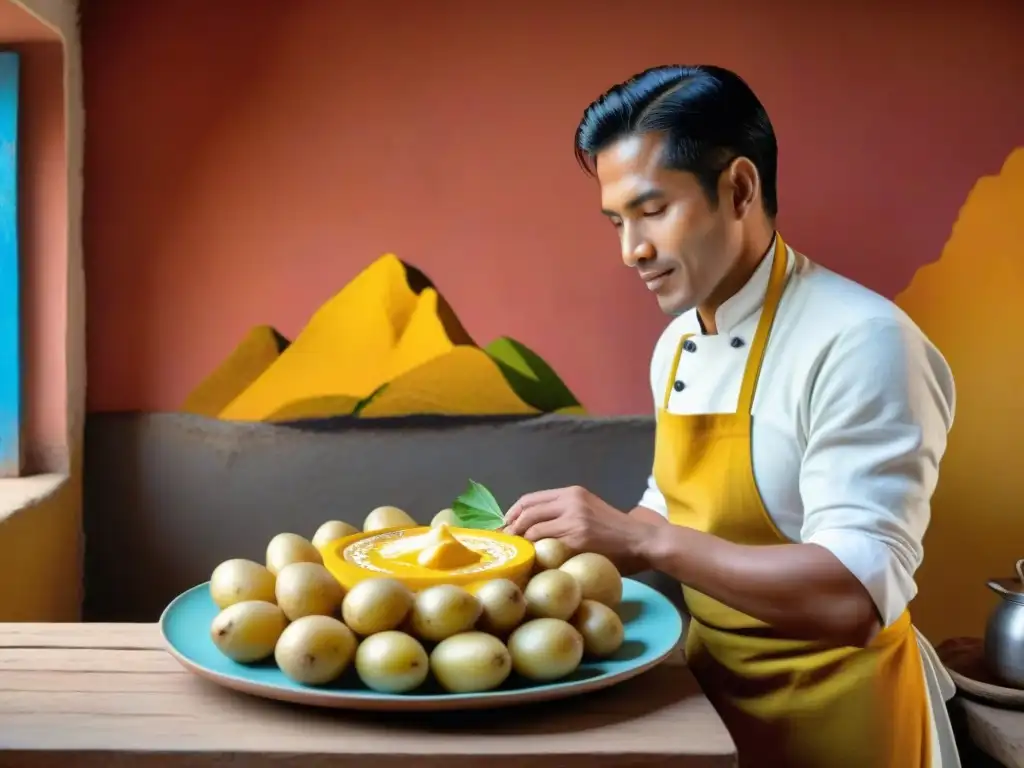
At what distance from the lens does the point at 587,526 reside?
116 cm

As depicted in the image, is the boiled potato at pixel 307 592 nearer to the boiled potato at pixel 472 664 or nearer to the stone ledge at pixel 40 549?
the boiled potato at pixel 472 664

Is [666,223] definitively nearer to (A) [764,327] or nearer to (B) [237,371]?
(A) [764,327]

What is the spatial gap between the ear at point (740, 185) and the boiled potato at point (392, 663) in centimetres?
75

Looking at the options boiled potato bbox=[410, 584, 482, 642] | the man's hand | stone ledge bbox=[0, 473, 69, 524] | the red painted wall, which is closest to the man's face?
the man's hand

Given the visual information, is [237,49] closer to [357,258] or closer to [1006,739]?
[357,258]

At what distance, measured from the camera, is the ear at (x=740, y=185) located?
1290 mm

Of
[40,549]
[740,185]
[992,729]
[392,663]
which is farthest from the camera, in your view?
[40,549]

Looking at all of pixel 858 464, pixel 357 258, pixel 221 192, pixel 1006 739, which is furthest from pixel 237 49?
pixel 1006 739

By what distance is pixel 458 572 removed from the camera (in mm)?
1048

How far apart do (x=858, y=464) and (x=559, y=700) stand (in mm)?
469

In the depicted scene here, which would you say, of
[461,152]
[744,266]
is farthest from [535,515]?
[461,152]

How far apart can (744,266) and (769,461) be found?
0.96ft

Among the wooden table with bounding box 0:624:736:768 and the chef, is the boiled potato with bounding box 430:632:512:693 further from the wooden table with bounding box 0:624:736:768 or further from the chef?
the chef

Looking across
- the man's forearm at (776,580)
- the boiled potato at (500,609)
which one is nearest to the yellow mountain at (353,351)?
the man's forearm at (776,580)
